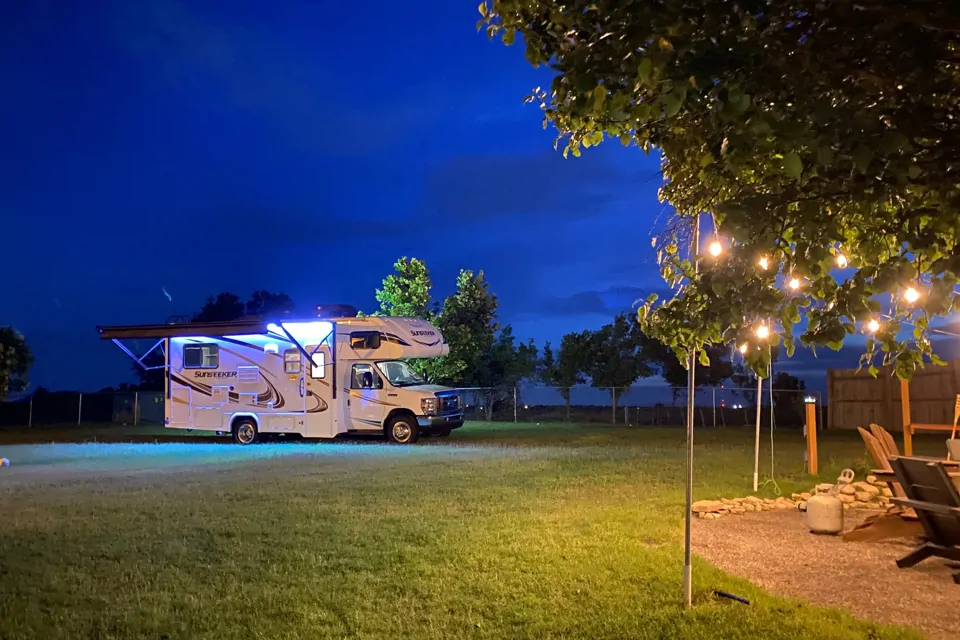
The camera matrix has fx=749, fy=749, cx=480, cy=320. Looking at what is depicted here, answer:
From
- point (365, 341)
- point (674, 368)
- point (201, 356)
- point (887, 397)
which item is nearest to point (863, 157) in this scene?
point (365, 341)

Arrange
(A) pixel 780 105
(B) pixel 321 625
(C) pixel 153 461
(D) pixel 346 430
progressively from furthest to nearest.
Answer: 1. (D) pixel 346 430
2. (C) pixel 153 461
3. (B) pixel 321 625
4. (A) pixel 780 105

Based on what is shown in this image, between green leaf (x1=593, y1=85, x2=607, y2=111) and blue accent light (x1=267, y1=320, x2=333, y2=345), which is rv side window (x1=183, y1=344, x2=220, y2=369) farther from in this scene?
green leaf (x1=593, y1=85, x2=607, y2=111)

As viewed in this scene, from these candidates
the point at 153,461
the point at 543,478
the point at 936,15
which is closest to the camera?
the point at 936,15

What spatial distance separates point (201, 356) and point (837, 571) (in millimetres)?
16606

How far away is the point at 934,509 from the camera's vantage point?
18.4ft

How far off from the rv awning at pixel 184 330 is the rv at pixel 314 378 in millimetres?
24

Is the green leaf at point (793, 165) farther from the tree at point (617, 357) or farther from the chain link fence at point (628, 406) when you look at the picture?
the tree at point (617, 357)

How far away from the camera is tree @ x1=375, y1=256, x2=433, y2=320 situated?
27531mm

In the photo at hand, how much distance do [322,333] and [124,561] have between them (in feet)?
40.7

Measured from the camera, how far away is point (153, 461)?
47.0 ft

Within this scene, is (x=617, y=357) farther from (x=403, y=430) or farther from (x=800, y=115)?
(x=800, y=115)

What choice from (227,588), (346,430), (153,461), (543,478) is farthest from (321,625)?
(346,430)

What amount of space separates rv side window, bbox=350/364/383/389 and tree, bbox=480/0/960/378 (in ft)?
48.8

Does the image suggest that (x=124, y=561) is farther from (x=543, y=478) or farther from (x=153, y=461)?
(x=153, y=461)
